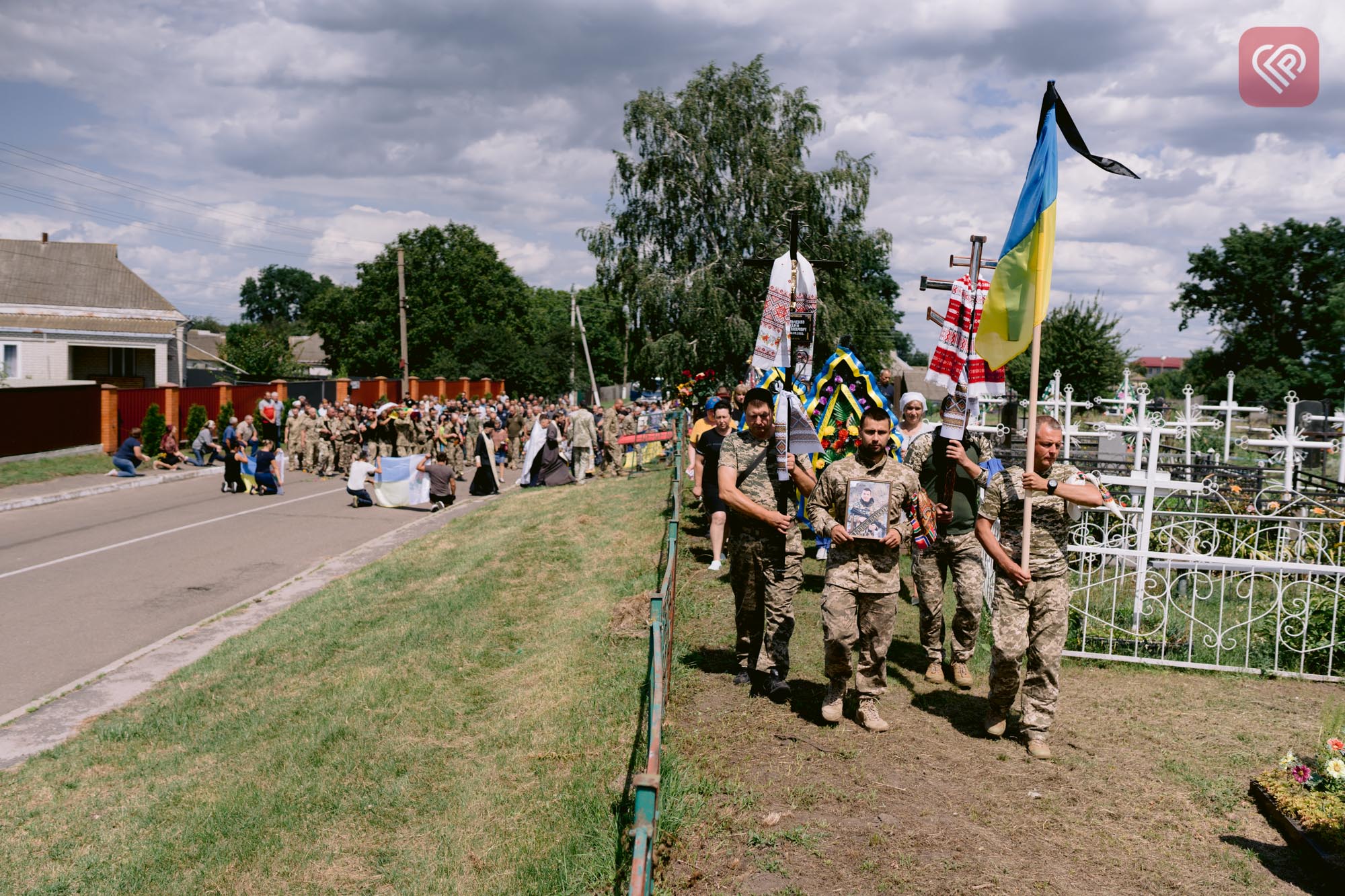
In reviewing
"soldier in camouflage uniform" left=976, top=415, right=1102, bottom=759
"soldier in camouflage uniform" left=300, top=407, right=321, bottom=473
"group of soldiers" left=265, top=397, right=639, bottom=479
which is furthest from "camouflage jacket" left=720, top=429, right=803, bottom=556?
"soldier in camouflage uniform" left=300, top=407, right=321, bottom=473

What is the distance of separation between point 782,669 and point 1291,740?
3.09 meters

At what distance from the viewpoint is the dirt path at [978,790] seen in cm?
434

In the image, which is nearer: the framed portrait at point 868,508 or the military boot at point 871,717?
the framed portrait at point 868,508

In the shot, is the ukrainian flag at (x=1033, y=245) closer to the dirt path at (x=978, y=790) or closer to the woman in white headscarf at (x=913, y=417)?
the woman in white headscarf at (x=913, y=417)

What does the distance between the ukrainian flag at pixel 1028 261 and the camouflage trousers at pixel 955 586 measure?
4.96 ft

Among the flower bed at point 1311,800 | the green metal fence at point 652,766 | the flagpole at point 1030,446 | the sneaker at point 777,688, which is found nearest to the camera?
the green metal fence at point 652,766

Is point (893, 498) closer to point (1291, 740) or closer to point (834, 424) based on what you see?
point (1291, 740)

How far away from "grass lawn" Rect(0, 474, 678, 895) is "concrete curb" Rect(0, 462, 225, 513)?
11.3 m

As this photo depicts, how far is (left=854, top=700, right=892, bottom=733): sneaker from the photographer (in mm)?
5871

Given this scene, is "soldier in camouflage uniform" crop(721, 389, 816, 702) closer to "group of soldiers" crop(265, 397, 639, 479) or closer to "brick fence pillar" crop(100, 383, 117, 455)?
"group of soldiers" crop(265, 397, 639, 479)

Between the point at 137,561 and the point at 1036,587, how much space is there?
12.7m

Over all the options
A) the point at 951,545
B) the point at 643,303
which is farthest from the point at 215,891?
the point at 643,303

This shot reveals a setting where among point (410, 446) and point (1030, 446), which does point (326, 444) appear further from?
point (1030, 446)

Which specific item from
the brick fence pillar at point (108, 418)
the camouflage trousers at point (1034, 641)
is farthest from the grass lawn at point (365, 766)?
the brick fence pillar at point (108, 418)
